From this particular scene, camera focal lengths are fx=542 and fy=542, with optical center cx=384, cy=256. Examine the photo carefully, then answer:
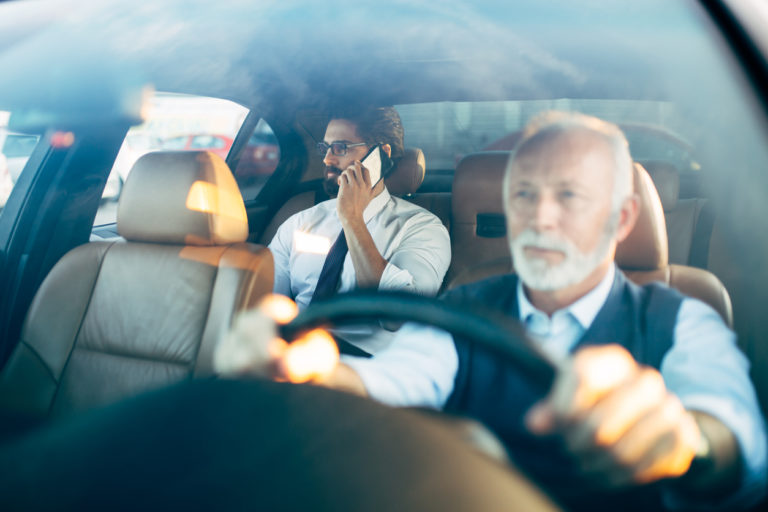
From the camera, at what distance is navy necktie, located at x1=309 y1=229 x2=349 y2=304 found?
175cm

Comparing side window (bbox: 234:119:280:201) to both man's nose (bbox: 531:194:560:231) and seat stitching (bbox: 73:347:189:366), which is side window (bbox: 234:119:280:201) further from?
man's nose (bbox: 531:194:560:231)

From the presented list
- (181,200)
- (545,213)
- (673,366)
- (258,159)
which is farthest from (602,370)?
(258,159)

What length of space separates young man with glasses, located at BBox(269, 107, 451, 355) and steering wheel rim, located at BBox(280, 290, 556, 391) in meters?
0.66

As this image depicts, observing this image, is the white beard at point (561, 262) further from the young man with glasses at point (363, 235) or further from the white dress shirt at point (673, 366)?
the young man with glasses at point (363, 235)

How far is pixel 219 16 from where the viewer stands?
1170 millimetres

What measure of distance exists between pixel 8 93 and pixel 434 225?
3.90ft

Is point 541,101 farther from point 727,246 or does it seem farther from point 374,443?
point 374,443

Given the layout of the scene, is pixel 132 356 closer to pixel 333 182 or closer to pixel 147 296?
pixel 147 296

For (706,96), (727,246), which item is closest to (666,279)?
(727,246)

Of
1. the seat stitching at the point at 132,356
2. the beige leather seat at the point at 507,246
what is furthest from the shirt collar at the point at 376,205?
the seat stitching at the point at 132,356

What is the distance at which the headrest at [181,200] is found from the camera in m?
1.61

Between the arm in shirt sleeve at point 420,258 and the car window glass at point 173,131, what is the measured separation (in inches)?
25.7

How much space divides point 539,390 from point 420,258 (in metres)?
Result: 0.95

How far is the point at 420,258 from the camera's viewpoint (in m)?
1.64
